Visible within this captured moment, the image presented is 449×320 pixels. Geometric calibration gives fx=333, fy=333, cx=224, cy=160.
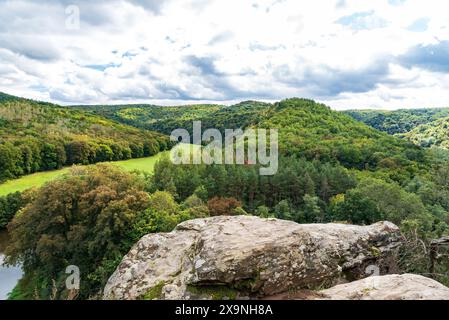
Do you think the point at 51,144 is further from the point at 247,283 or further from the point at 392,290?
the point at 392,290

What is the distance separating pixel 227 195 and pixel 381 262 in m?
45.4

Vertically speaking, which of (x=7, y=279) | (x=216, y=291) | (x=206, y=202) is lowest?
(x=7, y=279)

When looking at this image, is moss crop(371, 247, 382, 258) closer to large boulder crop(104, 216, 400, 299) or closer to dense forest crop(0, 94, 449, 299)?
large boulder crop(104, 216, 400, 299)

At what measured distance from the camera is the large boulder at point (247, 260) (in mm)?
7770

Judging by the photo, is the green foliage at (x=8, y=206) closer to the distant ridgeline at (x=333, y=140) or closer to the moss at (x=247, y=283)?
the moss at (x=247, y=283)

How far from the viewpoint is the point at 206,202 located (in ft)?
164

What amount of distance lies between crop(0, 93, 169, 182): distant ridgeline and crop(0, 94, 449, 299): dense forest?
8.55m

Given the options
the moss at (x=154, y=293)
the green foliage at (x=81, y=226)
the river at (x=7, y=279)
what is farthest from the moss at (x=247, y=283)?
the river at (x=7, y=279)

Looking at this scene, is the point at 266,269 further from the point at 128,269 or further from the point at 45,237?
the point at 45,237

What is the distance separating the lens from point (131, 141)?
121m

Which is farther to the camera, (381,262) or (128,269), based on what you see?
(381,262)

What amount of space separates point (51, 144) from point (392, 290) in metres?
93.5

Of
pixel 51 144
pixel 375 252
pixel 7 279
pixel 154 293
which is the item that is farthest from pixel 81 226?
pixel 51 144
